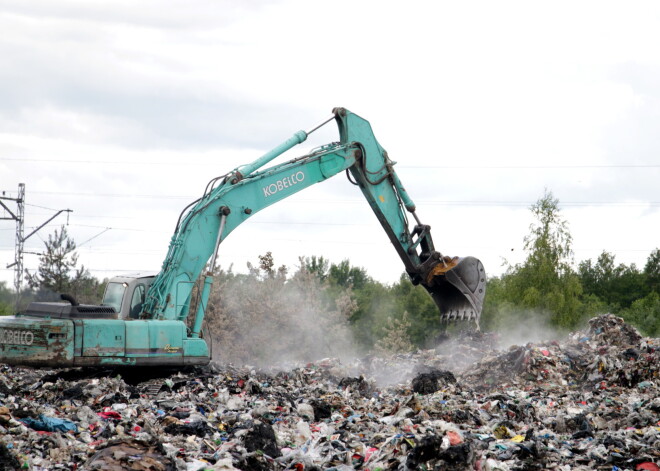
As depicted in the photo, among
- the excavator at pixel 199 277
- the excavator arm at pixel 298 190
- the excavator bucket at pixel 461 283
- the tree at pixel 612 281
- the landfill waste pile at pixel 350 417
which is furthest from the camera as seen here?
the tree at pixel 612 281

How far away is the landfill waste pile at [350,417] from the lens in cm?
698

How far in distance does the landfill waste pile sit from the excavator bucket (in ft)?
3.74

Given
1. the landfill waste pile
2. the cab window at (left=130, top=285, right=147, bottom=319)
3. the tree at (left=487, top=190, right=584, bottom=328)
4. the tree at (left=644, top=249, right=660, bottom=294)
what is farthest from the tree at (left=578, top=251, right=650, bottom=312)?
the cab window at (left=130, top=285, right=147, bottom=319)

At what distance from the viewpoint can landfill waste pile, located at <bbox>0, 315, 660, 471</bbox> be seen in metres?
6.98

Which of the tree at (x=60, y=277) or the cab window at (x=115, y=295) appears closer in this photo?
the cab window at (x=115, y=295)

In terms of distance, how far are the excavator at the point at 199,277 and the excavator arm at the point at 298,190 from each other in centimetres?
1

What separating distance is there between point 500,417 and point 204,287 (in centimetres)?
428

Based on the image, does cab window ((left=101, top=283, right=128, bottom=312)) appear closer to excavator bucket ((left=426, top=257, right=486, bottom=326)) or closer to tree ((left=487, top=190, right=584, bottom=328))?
excavator bucket ((left=426, top=257, right=486, bottom=326))

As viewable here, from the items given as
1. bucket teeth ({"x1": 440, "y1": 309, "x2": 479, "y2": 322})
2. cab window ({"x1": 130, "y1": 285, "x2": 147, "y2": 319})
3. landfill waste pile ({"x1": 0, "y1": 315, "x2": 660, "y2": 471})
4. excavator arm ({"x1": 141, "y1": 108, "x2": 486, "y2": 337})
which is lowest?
landfill waste pile ({"x1": 0, "y1": 315, "x2": 660, "y2": 471})

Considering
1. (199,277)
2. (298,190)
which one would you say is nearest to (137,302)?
(199,277)

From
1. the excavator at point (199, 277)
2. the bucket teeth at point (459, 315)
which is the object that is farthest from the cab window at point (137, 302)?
the bucket teeth at point (459, 315)

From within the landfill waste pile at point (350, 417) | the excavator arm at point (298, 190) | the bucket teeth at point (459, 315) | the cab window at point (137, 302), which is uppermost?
the excavator arm at point (298, 190)

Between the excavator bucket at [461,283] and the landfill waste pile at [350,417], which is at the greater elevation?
the excavator bucket at [461,283]

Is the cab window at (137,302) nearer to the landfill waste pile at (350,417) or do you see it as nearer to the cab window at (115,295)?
the cab window at (115,295)
